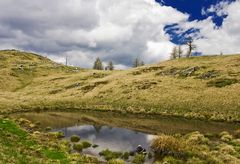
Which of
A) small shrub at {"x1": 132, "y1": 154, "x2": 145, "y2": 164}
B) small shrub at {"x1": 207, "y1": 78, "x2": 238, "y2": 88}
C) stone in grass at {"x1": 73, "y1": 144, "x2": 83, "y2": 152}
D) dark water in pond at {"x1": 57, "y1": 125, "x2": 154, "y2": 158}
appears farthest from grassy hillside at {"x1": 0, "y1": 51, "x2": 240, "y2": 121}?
small shrub at {"x1": 132, "y1": 154, "x2": 145, "y2": 164}

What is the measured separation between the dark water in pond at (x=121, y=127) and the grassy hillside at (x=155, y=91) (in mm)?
5881

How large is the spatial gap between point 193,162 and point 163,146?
4659 millimetres

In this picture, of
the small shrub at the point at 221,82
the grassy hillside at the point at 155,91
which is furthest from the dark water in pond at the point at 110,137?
the small shrub at the point at 221,82

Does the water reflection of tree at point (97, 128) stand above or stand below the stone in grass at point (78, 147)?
above

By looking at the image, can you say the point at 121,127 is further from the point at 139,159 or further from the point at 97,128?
the point at 139,159

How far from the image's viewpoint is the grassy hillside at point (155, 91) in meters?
70.5

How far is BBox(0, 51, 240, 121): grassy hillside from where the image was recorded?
2775 inches

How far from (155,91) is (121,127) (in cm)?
3493

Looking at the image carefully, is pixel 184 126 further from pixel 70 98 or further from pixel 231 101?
pixel 70 98

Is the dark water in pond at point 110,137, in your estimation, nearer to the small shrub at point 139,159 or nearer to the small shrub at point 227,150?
the small shrub at point 139,159

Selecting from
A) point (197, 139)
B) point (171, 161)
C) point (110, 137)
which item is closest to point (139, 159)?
point (171, 161)

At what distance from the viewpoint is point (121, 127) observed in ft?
178

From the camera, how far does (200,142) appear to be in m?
38.9

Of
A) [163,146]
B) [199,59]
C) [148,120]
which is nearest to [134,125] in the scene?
[148,120]
